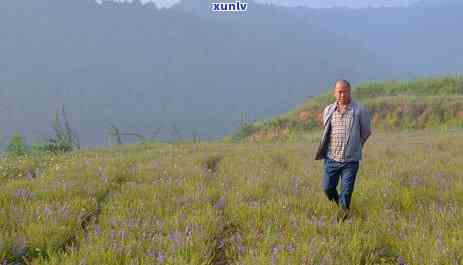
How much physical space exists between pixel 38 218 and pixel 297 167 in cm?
566

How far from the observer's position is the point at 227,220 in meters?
4.70

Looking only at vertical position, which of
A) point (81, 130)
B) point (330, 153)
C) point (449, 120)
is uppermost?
point (330, 153)

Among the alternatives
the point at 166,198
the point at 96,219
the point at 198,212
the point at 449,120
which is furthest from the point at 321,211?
the point at 449,120

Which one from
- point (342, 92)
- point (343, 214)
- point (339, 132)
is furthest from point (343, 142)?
point (343, 214)

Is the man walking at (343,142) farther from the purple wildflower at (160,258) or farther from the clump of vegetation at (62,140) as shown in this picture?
the clump of vegetation at (62,140)

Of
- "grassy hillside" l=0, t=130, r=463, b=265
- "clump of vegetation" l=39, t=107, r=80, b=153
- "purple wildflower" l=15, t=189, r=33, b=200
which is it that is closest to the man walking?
"grassy hillside" l=0, t=130, r=463, b=265

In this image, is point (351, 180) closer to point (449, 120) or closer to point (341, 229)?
point (341, 229)

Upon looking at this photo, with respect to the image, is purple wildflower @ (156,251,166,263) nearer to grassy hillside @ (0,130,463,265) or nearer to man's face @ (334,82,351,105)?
grassy hillside @ (0,130,463,265)

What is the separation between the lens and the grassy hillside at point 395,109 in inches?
965

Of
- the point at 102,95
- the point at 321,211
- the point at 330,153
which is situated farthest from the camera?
the point at 102,95

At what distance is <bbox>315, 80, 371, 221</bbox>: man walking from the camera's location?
5.02 metres

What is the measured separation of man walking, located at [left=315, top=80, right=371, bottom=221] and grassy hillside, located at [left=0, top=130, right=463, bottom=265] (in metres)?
0.32

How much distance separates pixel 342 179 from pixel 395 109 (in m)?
24.1

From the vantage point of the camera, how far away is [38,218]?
4.02 meters
